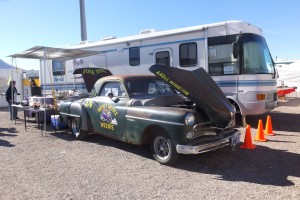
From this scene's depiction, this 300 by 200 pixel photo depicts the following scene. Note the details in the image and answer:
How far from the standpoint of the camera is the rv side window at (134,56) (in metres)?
10.7

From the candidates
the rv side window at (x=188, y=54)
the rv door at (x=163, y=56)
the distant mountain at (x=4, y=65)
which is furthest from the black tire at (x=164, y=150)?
the distant mountain at (x=4, y=65)

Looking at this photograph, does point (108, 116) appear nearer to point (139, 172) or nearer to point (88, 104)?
point (88, 104)

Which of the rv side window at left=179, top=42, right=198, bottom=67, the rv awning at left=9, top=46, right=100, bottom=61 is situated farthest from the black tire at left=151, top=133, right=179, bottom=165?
the rv awning at left=9, top=46, right=100, bottom=61

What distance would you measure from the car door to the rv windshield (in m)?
4.00

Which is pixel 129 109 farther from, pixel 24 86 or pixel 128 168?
pixel 24 86

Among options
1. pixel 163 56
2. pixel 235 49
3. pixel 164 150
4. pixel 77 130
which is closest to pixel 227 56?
pixel 235 49

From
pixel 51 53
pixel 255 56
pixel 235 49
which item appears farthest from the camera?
pixel 51 53

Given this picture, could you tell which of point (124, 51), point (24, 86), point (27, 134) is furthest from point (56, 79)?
point (24, 86)

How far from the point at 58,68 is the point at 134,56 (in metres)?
4.82

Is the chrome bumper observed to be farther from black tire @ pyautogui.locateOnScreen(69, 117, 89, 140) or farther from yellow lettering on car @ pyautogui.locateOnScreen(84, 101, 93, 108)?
black tire @ pyautogui.locateOnScreen(69, 117, 89, 140)

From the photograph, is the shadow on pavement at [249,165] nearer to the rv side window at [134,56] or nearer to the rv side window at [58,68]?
the rv side window at [134,56]

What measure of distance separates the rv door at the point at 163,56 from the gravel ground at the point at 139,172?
3.81 metres

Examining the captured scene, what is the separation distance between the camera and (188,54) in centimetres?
943

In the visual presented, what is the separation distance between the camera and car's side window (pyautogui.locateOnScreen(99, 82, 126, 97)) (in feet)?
21.0
